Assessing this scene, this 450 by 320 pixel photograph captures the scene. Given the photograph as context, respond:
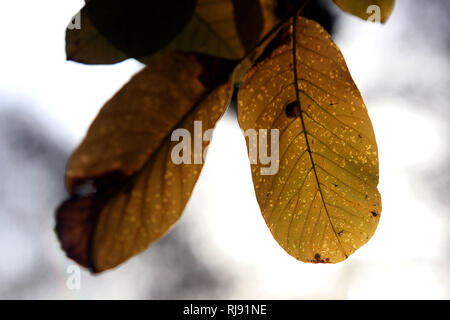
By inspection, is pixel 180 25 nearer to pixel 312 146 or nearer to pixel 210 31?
pixel 210 31

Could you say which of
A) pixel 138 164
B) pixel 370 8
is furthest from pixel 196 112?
pixel 370 8

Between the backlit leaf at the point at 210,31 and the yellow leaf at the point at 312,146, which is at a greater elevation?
the backlit leaf at the point at 210,31

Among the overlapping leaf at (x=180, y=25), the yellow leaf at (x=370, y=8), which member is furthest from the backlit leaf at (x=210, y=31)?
the yellow leaf at (x=370, y=8)

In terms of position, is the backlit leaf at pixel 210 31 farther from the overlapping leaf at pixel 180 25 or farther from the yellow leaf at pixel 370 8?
the yellow leaf at pixel 370 8

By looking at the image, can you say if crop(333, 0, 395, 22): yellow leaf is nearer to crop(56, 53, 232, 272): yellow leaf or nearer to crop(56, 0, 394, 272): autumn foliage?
crop(56, 0, 394, 272): autumn foliage

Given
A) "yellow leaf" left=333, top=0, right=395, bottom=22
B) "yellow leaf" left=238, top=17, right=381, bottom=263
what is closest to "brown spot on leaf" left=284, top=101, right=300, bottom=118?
"yellow leaf" left=238, top=17, right=381, bottom=263

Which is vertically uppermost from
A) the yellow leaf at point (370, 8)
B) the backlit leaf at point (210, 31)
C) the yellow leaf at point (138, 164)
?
the yellow leaf at point (370, 8)

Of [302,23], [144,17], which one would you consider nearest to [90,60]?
[144,17]
